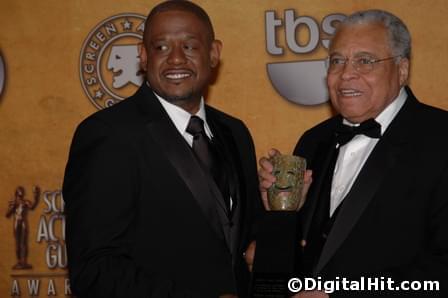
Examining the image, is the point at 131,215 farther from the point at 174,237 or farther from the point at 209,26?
the point at 209,26

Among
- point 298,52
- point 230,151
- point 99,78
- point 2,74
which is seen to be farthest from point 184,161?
point 2,74

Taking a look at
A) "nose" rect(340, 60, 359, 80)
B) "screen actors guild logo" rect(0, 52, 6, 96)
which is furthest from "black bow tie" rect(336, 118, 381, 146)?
"screen actors guild logo" rect(0, 52, 6, 96)

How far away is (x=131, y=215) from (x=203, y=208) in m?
0.31

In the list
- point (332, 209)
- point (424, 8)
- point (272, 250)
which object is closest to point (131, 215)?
point (272, 250)

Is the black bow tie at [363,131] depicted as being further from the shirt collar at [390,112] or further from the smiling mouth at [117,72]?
the smiling mouth at [117,72]

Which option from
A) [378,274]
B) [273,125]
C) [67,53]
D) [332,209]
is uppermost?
[67,53]

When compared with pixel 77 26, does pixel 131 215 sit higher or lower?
lower

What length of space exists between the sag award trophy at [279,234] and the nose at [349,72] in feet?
1.38

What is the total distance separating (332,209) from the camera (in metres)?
3.09

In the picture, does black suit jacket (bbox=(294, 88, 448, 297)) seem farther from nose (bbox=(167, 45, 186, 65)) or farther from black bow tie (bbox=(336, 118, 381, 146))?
nose (bbox=(167, 45, 186, 65))

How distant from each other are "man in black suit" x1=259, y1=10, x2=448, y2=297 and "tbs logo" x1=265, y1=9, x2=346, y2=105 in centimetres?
136

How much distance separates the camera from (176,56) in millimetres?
3170

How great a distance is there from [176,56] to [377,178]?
3.37ft

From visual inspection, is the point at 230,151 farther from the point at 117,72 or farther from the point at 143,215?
the point at 117,72
